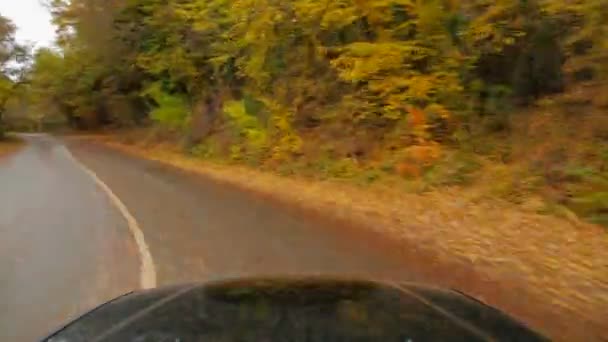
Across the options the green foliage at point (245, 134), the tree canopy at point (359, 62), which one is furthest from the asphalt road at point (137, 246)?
the green foliage at point (245, 134)

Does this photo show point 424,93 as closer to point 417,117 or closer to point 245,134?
point 417,117

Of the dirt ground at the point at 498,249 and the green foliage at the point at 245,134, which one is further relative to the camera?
the green foliage at the point at 245,134

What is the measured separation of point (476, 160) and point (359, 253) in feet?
18.2

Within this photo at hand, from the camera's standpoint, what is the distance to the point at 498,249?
9.86m

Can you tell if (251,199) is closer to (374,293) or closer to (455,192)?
(455,192)

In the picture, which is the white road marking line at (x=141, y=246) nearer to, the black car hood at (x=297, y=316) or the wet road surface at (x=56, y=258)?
the wet road surface at (x=56, y=258)

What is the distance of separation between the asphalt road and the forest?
327 centimetres

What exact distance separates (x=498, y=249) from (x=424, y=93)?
6.93 meters

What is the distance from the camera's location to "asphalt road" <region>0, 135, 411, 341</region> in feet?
27.0

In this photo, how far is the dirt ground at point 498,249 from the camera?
712 cm

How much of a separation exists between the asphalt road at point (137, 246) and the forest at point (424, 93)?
327 cm

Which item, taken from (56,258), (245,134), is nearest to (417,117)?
(56,258)

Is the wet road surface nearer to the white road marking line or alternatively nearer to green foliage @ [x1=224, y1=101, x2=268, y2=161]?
the white road marking line

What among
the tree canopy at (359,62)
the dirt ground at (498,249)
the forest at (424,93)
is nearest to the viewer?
the dirt ground at (498,249)
